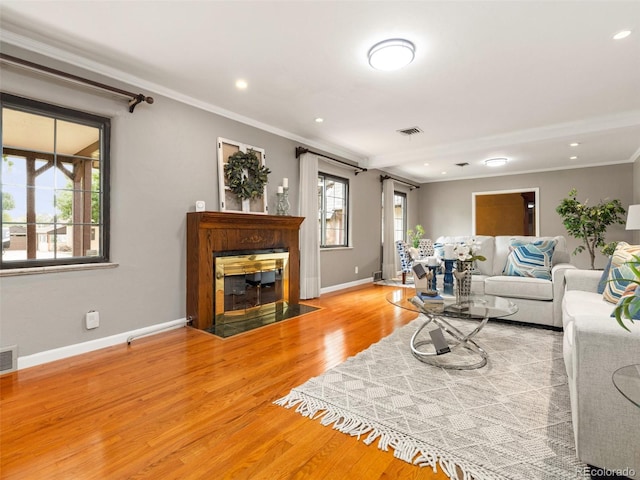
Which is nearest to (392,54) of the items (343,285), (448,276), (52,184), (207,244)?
(448,276)

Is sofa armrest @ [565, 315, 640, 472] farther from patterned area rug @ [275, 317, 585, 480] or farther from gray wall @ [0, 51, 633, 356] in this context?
gray wall @ [0, 51, 633, 356]

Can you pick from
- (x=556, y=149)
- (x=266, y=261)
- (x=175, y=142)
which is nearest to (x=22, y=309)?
(x=175, y=142)

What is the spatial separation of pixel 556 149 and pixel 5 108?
6.99m

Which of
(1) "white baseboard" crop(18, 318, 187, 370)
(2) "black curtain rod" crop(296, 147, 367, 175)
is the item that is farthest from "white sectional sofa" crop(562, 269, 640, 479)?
(2) "black curtain rod" crop(296, 147, 367, 175)

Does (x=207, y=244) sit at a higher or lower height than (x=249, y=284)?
higher

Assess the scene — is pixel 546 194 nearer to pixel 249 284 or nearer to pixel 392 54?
pixel 392 54

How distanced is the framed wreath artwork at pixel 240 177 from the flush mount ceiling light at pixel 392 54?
1929mm

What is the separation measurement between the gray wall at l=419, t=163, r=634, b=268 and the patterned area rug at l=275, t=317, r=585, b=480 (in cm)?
533

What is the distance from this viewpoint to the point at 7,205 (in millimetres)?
2432

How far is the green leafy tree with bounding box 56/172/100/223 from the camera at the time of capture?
2711 millimetres

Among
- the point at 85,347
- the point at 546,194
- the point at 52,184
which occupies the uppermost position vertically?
the point at 546,194

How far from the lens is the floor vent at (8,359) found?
7.64 ft

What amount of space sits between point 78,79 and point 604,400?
12.7ft

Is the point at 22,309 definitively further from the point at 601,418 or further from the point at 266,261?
the point at 601,418
